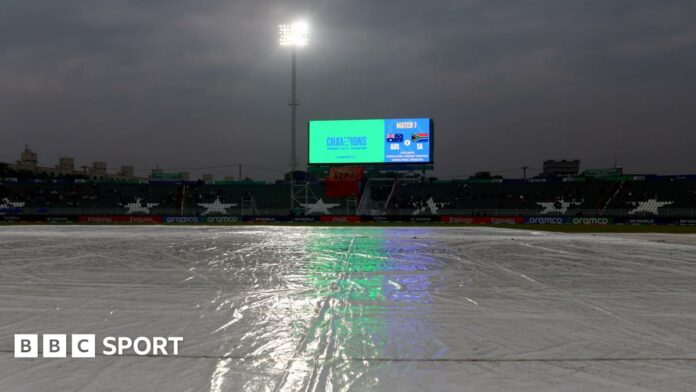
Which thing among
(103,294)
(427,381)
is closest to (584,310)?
(427,381)

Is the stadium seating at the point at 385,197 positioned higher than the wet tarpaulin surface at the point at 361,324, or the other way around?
the stadium seating at the point at 385,197

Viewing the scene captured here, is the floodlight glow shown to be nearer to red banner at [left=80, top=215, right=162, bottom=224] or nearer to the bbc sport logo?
red banner at [left=80, top=215, right=162, bottom=224]

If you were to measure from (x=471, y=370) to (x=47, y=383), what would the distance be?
3364 millimetres

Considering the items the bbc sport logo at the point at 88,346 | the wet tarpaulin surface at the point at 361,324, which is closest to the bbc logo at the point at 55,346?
the bbc sport logo at the point at 88,346

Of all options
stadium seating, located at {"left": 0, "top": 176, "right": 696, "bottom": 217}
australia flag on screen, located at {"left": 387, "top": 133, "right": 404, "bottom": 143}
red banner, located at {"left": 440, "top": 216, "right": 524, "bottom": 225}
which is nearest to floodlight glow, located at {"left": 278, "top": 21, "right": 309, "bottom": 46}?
australia flag on screen, located at {"left": 387, "top": 133, "right": 404, "bottom": 143}

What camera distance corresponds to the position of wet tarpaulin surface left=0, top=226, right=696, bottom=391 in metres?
3.28

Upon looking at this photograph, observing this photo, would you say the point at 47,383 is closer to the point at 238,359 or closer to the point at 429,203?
the point at 238,359

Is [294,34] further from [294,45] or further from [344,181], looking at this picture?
[344,181]

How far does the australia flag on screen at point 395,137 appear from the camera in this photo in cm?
4203

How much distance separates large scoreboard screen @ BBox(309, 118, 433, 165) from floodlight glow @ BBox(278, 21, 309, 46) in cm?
828

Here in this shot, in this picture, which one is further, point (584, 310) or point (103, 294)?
point (103, 294)

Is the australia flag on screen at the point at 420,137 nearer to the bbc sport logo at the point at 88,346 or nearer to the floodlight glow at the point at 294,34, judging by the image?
the floodlight glow at the point at 294,34

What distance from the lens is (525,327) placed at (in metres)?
4.61

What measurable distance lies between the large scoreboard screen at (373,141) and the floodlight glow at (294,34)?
8.28 meters
